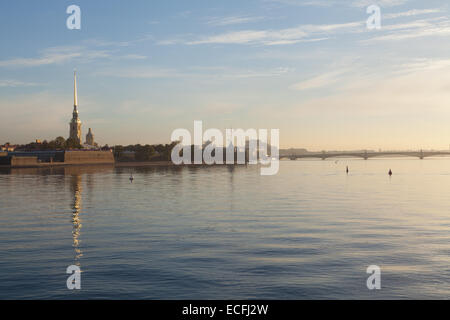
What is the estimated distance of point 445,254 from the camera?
24.5 m

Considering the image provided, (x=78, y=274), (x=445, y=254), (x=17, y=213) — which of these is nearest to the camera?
(x=78, y=274)

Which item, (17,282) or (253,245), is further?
(253,245)

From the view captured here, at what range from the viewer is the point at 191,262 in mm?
22328

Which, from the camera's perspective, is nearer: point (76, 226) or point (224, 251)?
point (224, 251)

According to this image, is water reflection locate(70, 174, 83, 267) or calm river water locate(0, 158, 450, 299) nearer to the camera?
calm river water locate(0, 158, 450, 299)

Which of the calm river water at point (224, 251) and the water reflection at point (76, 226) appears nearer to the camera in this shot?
the calm river water at point (224, 251)
